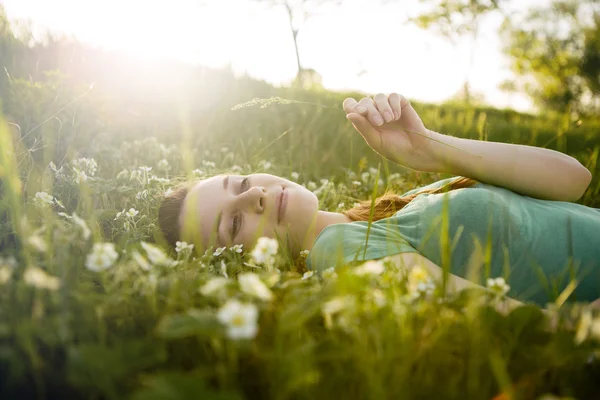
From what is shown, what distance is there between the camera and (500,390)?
1232mm

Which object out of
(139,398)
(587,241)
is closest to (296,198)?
(587,241)

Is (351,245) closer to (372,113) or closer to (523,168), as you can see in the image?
(372,113)

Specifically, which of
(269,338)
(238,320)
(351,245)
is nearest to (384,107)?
(351,245)

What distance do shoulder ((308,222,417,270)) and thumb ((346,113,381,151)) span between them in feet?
1.74

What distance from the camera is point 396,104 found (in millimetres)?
2574

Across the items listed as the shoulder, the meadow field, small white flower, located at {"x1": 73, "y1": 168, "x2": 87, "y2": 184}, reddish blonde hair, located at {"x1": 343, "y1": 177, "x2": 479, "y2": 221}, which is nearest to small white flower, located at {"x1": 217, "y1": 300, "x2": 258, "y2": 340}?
the meadow field

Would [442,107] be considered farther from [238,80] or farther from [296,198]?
[296,198]

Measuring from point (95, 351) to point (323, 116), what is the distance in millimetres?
5728

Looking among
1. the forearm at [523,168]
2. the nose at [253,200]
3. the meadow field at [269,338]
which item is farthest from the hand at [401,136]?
the meadow field at [269,338]

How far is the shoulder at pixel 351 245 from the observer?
2314 millimetres

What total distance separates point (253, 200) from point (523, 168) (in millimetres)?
1467

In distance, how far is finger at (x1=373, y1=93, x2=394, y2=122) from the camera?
8.31ft

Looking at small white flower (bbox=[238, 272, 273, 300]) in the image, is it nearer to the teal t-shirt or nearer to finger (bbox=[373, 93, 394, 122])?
the teal t-shirt

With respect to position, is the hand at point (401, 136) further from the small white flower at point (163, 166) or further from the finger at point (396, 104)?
the small white flower at point (163, 166)
